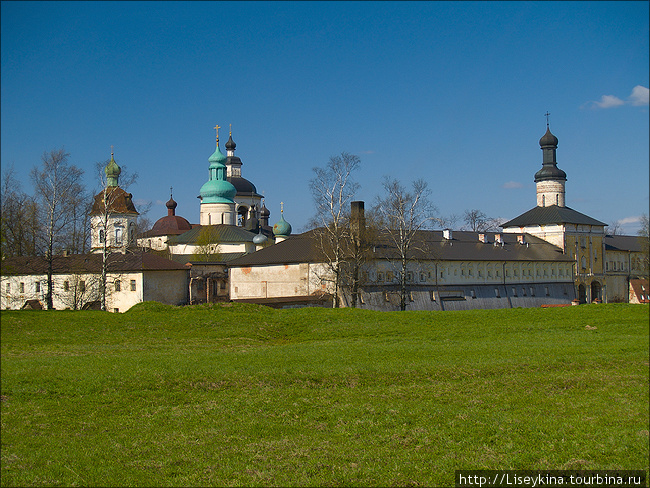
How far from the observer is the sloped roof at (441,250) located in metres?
43.8

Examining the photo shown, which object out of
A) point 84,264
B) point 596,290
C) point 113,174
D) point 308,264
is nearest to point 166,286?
point 308,264

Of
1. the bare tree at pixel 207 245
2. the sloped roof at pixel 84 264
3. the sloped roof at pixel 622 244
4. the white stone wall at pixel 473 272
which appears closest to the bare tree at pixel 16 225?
the sloped roof at pixel 84 264

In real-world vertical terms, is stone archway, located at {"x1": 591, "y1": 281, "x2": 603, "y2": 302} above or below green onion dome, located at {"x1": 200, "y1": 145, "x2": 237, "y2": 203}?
below

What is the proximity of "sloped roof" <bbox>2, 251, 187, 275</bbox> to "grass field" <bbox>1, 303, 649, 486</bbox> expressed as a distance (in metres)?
2.04

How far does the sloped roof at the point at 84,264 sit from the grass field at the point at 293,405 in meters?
2.04

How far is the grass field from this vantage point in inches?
316

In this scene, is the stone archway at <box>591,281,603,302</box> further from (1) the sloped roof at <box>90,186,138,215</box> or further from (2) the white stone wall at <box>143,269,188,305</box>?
(1) the sloped roof at <box>90,186,138,215</box>

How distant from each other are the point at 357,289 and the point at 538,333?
21.5 meters

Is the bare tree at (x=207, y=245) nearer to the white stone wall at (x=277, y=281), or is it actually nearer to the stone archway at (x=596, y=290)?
the white stone wall at (x=277, y=281)

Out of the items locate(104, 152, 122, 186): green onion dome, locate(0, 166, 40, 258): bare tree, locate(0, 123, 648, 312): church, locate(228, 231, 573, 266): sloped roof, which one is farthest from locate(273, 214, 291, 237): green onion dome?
locate(0, 166, 40, 258): bare tree

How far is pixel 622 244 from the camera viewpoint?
245 ft

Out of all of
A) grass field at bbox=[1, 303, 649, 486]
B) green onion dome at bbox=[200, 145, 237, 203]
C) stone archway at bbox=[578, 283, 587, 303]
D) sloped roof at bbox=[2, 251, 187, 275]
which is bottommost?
grass field at bbox=[1, 303, 649, 486]

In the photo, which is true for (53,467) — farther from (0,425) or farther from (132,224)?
(132,224)

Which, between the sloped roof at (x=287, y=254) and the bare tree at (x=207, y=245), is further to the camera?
the bare tree at (x=207, y=245)
